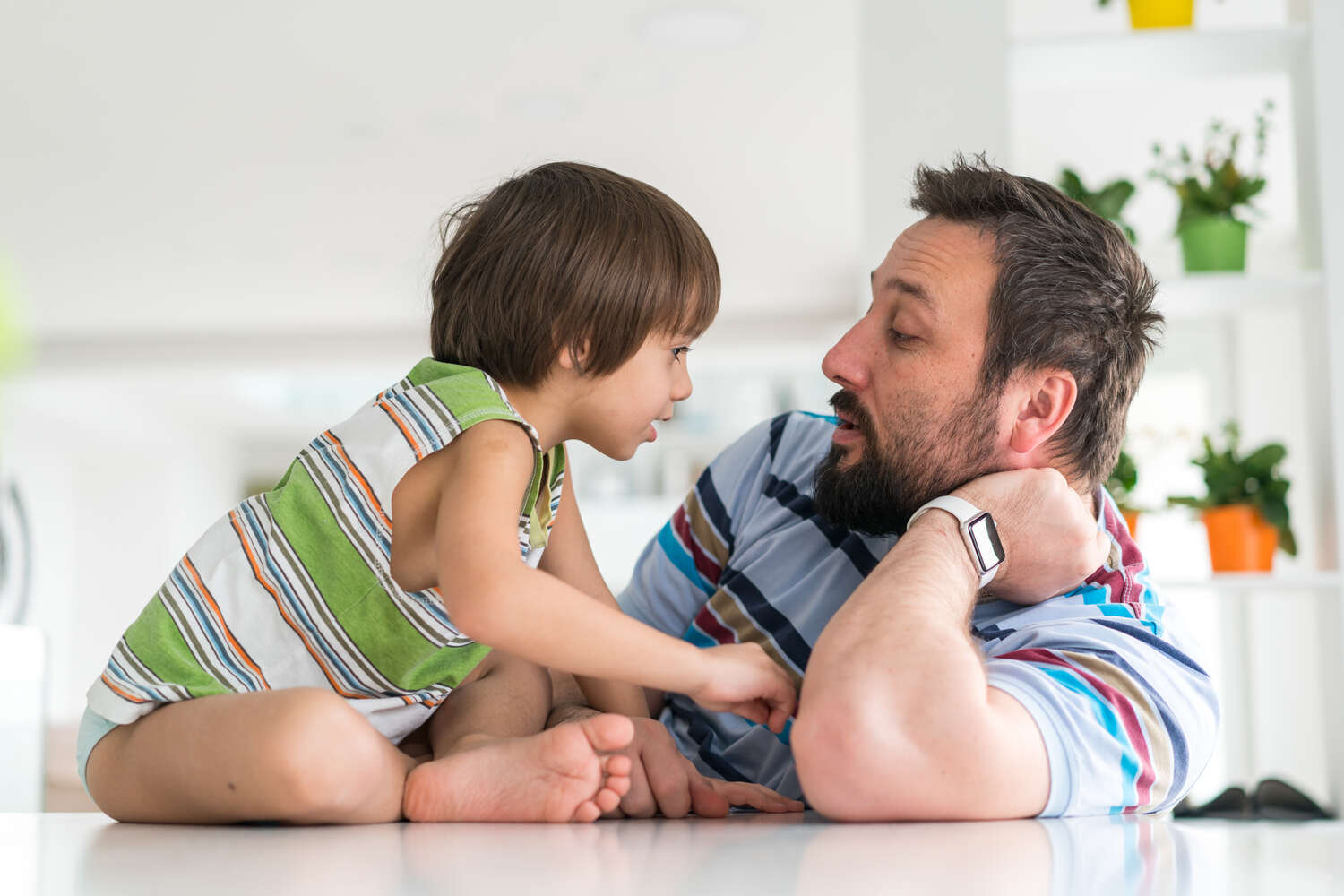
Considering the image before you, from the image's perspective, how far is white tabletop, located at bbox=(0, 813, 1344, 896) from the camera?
0.62m

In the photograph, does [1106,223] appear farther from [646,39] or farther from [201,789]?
[646,39]

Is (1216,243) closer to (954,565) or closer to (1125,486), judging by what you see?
(1125,486)

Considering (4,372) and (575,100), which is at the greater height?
(575,100)

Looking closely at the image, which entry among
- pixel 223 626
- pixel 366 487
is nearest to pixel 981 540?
pixel 366 487

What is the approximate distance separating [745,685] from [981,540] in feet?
1.02

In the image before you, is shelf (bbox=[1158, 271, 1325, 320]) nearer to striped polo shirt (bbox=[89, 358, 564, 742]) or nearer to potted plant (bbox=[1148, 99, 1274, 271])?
potted plant (bbox=[1148, 99, 1274, 271])

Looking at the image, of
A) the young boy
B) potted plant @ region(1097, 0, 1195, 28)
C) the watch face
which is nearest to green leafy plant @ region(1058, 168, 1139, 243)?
potted plant @ region(1097, 0, 1195, 28)

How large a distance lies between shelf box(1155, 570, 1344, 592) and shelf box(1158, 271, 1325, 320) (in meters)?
0.56

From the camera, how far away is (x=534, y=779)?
0.96 metres

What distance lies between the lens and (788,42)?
408 cm

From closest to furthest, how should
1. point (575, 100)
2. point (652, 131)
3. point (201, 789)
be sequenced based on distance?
point (201, 789) → point (575, 100) → point (652, 131)

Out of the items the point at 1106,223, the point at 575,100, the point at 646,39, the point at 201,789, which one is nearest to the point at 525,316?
the point at 201,789

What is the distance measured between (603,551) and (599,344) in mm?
7078

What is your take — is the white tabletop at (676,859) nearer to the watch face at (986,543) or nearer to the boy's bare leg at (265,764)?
the boy's bare leg at (265,764)
